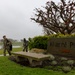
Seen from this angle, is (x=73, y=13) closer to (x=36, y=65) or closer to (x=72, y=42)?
(x=72, y=42)

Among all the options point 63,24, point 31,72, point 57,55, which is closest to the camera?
point 31,72

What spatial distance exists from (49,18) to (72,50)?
15.8 metres

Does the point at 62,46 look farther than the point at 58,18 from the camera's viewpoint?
No

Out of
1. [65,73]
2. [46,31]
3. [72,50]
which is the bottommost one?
[65,73]

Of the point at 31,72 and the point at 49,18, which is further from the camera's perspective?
the point at 49,18

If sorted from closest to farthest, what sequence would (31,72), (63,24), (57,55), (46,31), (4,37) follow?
(31,72)
(57,55)
(4,37)
(63,24)
(46,31)

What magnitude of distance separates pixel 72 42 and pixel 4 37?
Answer: 22.3 feet

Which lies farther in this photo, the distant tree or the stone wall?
the distant tree

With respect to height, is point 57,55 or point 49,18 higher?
point 49,18

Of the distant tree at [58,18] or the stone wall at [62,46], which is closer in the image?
the stone wall at [62,46]

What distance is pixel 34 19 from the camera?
33938 mm

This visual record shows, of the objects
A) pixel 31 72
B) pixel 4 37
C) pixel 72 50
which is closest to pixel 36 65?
pixel 31 72

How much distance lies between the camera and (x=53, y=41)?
18.9 meters

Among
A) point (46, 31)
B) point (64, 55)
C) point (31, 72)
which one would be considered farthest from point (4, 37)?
point (46, 31)
